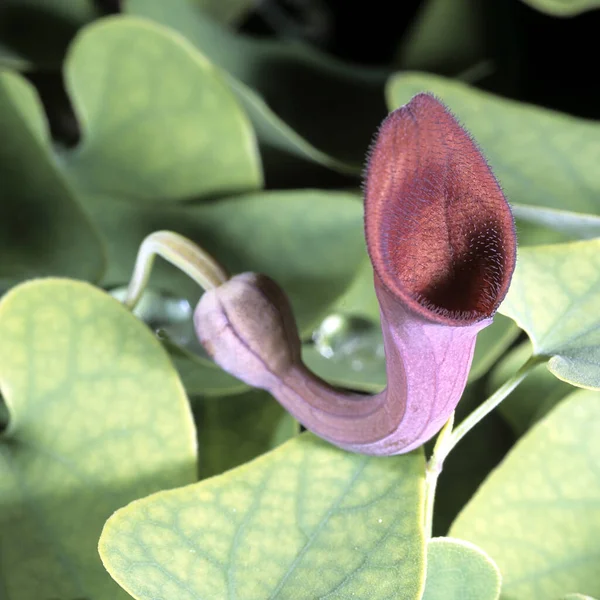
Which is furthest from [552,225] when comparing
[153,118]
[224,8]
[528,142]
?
[224,8]

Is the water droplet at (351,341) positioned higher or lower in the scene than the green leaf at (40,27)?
lower

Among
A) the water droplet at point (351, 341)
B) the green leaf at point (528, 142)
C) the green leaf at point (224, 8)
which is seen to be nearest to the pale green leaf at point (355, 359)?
the water droplet at point (351, 341)

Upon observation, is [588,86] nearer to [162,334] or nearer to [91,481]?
[162,334]

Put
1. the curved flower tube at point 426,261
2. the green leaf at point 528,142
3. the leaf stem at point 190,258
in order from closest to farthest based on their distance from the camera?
the curved flower tube at point 426,261
the leaf stem at point 190,258
the green leaf at point 528,142

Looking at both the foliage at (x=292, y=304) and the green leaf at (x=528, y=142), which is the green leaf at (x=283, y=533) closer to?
the foliage at (x=292, y=304)

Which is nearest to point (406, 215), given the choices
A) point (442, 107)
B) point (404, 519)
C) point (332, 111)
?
point (442, 107)

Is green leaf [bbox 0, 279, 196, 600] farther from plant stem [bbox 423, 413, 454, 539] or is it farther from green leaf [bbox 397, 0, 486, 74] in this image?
green leaf [bbox 397, 0, 486, 74]

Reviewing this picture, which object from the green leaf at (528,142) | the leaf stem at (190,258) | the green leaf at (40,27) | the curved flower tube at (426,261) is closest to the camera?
the curved flower tube at (426,261)

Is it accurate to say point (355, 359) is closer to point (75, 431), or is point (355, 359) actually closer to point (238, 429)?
point (238, 429)
